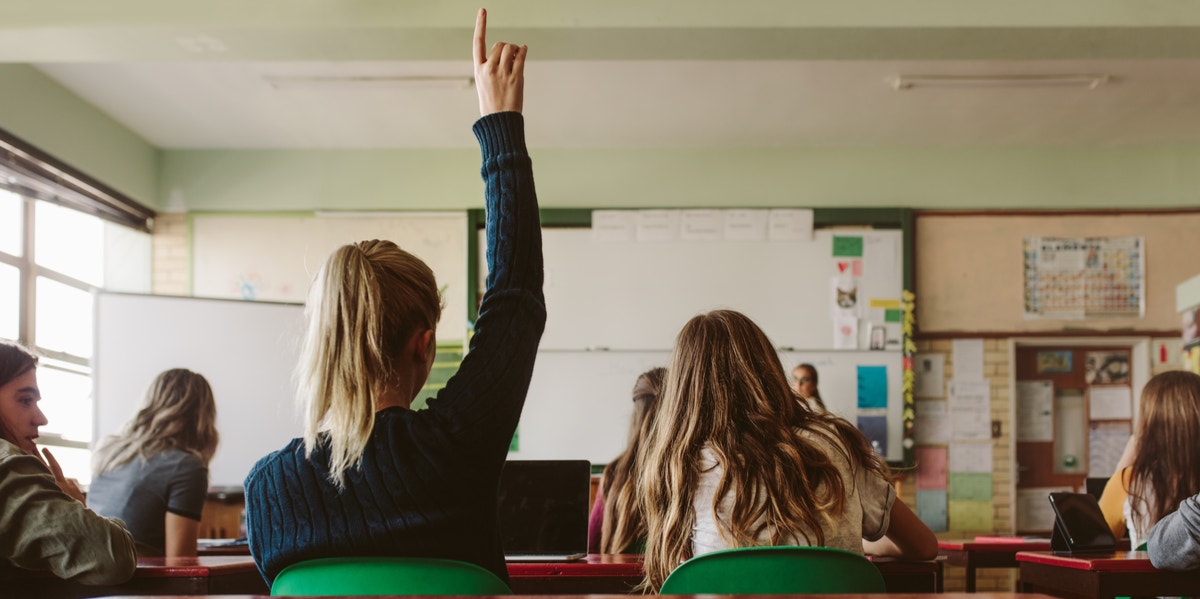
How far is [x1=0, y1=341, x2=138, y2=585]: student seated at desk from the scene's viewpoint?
2.16 metres

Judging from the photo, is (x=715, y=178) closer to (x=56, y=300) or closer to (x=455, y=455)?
(x=56, y=300)

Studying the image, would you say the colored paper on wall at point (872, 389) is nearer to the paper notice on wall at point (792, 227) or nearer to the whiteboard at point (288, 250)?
the paper notice on wall at point (792, 227)

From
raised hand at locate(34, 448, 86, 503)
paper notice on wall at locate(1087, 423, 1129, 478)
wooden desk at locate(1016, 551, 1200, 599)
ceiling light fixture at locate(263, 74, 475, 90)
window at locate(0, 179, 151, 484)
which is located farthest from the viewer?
paper notice on wall at locate(1087, 423, 1129, 478)

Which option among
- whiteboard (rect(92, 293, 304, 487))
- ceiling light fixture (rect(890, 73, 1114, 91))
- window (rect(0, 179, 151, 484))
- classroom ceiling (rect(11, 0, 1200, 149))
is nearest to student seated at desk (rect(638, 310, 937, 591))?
classroom ceiling (rect(11, 0, 1200, 149))

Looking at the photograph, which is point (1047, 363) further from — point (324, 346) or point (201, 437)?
point (324, 346)

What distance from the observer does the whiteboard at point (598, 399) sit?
245 inches

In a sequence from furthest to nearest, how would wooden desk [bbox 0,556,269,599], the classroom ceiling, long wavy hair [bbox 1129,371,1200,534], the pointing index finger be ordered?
the classroom ceiling → long wavy hair [bbox 1129,371,1200,534] → wooden desk [bbox 0,556,269,599] → the pointing index finger

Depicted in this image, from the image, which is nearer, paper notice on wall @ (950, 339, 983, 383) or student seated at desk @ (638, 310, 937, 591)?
student seated at desk @ (638, 310, 937, 591)

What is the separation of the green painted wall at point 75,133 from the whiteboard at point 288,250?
481mm

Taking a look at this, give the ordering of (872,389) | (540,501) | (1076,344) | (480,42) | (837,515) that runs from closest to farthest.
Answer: (480,42), (837,515), (540,501), (872,389), (1076,344)

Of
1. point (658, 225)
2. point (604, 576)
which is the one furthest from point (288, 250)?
point (604, 576)

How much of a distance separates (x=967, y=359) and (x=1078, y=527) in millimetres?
3578

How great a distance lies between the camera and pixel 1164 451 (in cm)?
305

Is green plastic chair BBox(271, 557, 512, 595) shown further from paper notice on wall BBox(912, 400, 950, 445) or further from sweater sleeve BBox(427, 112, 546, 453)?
paper notice on wall BBox(912, 400, 950, 445)
